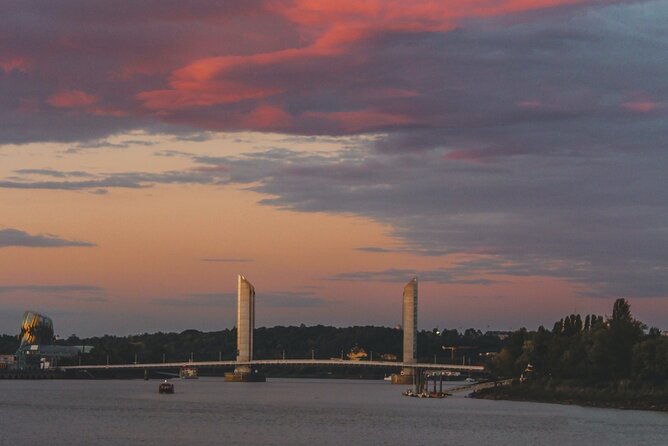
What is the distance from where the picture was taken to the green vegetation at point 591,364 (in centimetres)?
13812

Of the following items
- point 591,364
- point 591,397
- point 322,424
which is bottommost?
point 322,424

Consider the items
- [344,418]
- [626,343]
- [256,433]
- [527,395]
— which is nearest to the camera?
[256,433]

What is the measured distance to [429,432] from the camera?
105 metres

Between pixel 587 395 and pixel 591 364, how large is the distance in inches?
163

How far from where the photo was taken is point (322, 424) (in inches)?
4518

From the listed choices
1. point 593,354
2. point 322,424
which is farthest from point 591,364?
point 322,424

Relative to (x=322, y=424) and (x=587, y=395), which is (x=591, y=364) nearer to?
(x=587, y=395)

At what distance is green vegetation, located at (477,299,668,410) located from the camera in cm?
13812

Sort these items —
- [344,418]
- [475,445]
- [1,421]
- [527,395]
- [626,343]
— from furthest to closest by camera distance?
[527,395], [626,343], [344,418], [1,421], [475,445]

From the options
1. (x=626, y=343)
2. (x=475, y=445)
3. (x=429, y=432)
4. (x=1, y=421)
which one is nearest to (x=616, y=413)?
(x=626, y=343)

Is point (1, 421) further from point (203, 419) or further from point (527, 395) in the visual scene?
point (527, 395)

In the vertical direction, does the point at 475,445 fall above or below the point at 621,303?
below

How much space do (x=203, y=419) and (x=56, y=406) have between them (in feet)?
113

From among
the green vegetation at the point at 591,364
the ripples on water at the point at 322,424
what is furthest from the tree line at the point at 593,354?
the ripples on water at the point at 322,424
